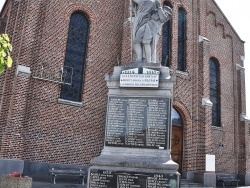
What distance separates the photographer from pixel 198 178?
1467 cm

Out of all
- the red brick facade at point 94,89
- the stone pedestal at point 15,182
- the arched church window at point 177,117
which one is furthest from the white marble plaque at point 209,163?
the stone pedestal at point 15,182

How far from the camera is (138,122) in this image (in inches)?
242

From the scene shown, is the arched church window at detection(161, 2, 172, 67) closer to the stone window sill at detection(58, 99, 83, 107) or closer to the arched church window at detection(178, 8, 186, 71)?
the arched church window at detection(178, 8, 186, 71)

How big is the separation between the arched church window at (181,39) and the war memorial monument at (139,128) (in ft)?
32.4

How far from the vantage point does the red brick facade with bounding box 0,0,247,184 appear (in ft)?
38.5

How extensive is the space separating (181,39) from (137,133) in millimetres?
11884

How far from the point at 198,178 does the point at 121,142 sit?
9.89 m

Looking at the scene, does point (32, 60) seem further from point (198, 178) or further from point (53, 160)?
point (198, 178)

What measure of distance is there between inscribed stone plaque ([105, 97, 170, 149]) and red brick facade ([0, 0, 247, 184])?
Result: 244 inches

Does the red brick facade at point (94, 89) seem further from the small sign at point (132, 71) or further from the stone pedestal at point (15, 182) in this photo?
the small sign at point (132, 71)

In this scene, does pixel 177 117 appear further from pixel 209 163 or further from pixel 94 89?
pixel 94 89

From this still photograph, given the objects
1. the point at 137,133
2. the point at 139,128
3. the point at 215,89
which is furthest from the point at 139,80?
the point at 215,89

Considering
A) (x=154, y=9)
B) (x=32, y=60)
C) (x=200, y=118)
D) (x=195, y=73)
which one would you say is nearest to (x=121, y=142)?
(x=154, y=9)

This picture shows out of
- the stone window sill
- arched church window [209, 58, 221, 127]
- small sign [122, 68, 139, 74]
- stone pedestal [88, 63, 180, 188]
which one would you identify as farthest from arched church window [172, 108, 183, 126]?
small sign [122, 68, 139, 74]
